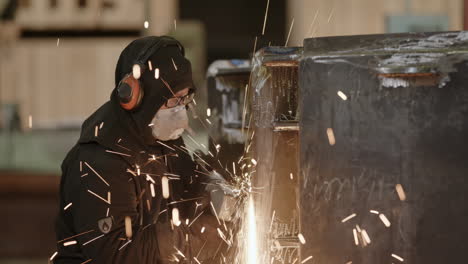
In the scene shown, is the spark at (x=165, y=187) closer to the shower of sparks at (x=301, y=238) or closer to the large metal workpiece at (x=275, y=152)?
the large metal workpiece at (x=275, y=152)

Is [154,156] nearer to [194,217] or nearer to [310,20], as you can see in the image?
[194,217]

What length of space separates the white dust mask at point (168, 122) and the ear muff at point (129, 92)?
95mm

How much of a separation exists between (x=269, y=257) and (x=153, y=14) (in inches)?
150

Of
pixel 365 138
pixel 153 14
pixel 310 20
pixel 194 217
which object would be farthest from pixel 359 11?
pixel 365 138

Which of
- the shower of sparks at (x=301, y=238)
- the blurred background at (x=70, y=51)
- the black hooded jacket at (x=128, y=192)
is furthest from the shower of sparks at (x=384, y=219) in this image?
the blurred background at (x=70, y=51)

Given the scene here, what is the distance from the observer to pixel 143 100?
7.17 ft

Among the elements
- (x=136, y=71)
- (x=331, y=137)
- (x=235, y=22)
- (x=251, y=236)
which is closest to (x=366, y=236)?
(x=331, y=137)

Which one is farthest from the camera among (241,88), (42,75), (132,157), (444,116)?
(42,75)

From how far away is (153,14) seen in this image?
5441 millimetres

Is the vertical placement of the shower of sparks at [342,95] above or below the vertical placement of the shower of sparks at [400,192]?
above

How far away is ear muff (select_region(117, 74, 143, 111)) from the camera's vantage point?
83.7 inches

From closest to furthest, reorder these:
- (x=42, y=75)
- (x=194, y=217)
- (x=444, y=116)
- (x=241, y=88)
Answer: (x=444, y=116)
(x=194, y=217)
(x=241, y=88)
(x=42, y=75)

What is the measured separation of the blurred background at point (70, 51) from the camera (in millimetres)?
5309

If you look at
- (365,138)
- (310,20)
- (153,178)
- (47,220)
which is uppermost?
(310,20)
